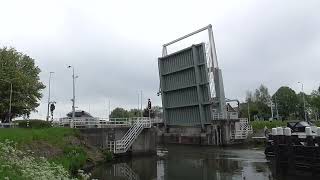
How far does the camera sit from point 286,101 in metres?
92.3

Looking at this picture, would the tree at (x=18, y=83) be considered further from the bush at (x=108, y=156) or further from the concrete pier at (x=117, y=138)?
the bush at (x=108, y=156)

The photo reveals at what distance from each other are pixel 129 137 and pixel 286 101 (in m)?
67.1

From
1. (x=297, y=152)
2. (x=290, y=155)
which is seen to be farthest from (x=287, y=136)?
(x=297, y=152)

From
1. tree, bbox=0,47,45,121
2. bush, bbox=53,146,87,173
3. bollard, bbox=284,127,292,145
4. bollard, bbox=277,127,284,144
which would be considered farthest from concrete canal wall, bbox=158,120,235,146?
bush, bbox=53,146,87,173

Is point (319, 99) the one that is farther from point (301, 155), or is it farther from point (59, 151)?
point (59, 151)

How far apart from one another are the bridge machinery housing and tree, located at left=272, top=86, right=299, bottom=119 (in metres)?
46.0

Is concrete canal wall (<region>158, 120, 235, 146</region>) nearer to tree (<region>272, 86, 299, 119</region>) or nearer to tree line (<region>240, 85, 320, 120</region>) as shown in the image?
tree line (<region>240, 85, 320, 120</region>)

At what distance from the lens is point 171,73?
159ft

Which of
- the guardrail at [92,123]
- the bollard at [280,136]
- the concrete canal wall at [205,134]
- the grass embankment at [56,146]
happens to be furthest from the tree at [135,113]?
the bollard at [280,136]

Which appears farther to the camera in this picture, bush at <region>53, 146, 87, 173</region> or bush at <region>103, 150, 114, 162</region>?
bush at <region>103, 150, 114, 162</region>

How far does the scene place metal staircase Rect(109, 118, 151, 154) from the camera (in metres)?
32.3

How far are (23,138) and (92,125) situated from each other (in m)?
11.6

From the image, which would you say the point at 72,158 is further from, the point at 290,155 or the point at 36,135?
the point at 290,155

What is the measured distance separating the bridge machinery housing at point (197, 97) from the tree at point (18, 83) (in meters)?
15.9
